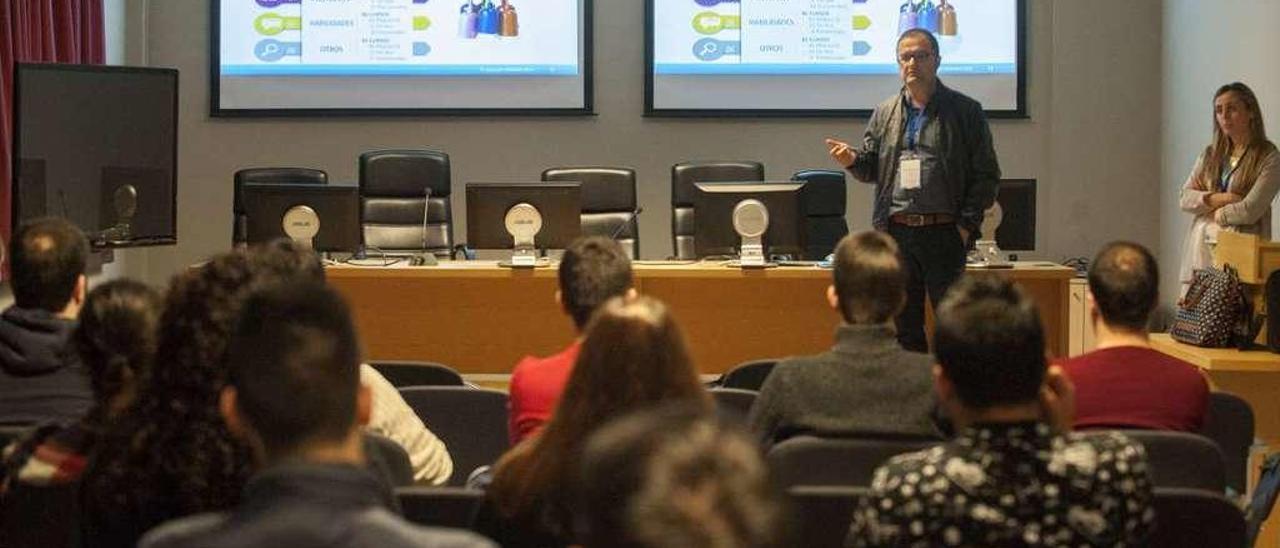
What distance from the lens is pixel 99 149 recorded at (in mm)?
6789

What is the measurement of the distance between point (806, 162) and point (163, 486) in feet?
23.0

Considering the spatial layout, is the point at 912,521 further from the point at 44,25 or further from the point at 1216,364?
the point at 44,25

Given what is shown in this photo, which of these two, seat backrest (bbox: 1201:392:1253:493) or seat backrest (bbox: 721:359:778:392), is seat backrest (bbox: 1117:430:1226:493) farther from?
seat backrest (bbox: 721:359:778:392)

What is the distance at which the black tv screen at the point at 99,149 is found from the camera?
6.41 meters

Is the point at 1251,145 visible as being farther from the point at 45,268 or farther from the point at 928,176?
the point at 45,268

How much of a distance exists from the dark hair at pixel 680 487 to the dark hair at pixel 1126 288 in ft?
7.34

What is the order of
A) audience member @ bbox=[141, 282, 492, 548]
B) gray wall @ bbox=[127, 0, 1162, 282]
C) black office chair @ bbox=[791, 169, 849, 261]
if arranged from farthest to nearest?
gray wall @ bbox=[127, 0, 1162, 282]
black office chair @ bbox=[791, 169, 849, 261]
audience member @ bbox=[141, 282, 492, 548]

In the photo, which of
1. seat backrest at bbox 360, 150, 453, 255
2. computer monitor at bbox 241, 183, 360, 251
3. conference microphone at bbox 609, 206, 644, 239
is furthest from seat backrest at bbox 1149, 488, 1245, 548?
seat backrest at bbox 360, 150, 453, 255

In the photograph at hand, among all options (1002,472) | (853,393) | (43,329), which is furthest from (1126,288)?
(43,329)

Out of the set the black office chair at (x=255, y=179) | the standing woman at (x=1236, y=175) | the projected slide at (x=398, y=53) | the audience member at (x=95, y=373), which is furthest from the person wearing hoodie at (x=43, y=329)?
the projected slide at (x=398, y=53)

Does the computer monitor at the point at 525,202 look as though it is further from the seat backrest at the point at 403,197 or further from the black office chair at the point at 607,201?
the seat backrest at the point at 403,197

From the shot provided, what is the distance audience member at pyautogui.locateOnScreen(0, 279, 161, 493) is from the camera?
100 inches

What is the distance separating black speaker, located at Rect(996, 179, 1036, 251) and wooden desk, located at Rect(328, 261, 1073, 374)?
0.83 metres

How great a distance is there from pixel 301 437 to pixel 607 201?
5729 millimetres
